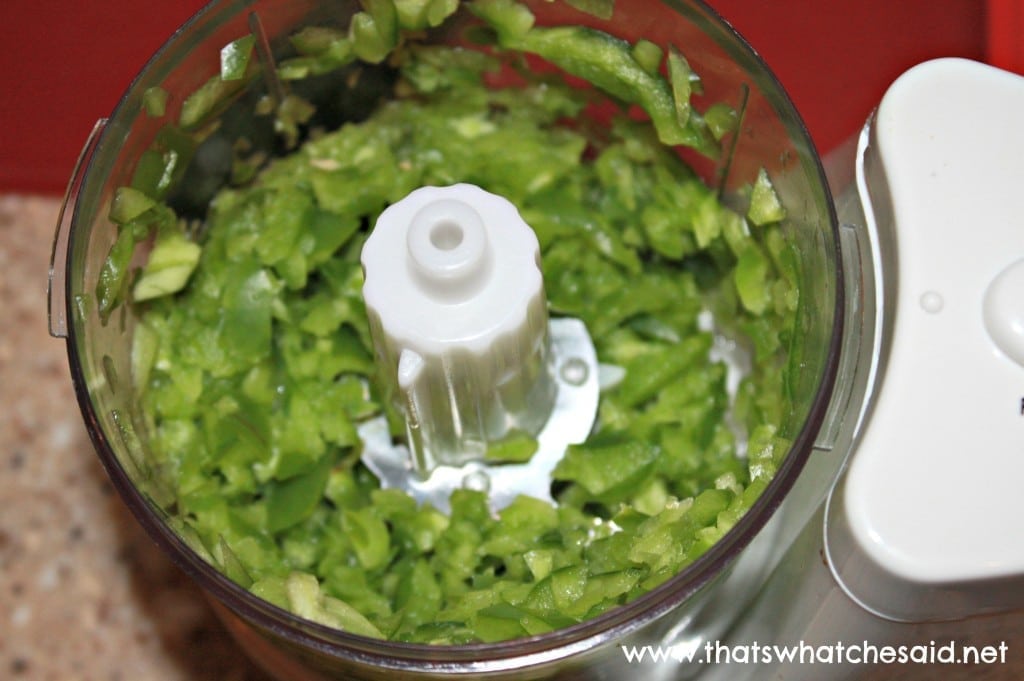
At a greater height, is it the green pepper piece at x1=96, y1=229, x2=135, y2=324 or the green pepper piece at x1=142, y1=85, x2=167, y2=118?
A: the green pepper piece at x1=142, y1=85, x2=167, y2=118

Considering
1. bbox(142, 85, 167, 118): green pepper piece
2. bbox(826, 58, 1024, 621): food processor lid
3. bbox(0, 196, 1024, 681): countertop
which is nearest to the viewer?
bbox(826, 58, 1024, 621): food processor lid

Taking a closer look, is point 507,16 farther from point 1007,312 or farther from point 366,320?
point 1007,312

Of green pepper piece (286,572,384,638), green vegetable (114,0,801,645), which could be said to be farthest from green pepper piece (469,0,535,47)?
green pepper piece (286,572,384,638)

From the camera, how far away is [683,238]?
0.73m

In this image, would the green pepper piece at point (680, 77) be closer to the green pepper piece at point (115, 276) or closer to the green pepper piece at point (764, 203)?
the green pepper piece at point (764, 203)

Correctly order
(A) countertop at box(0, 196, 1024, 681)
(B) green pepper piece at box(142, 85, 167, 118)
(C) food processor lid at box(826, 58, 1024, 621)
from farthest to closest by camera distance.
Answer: (A) countertop at box(0, 196, 1024, 681) → (B) green pepper piece at box(142, 85, 167, 118) → (C) food processor lid at box(826, 58, 1024, 621)

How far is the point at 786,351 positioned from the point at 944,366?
114 millimetres

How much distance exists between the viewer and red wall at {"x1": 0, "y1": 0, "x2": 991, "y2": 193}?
0.78 meters

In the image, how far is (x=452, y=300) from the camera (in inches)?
24.1

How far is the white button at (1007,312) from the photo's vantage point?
1.70 ft

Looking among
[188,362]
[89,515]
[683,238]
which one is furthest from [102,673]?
[683,238]

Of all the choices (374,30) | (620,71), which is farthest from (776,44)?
(374,30)

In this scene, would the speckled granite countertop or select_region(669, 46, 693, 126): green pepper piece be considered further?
the speckled granite countertop

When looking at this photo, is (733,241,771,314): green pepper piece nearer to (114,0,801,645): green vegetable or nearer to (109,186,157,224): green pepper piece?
(114,0,801,645): green vegetable
